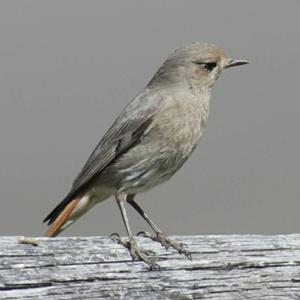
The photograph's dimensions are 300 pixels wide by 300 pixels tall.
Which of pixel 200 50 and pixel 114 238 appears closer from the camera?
pixel 114 238

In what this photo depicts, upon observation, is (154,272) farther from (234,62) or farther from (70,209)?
(234,62)

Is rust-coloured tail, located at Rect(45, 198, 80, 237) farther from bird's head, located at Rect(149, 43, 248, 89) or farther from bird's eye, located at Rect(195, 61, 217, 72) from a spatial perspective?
bird's eye, located at Rect(195, 61, 217, 72)

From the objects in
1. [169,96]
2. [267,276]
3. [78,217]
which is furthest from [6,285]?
[169,96]

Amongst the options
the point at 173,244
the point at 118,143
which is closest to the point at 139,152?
the point at 118,143

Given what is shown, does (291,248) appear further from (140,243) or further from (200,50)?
(200,50)

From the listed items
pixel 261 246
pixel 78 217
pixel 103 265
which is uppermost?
pixel 103 265

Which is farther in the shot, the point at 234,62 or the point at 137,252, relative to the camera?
the point at 234,62

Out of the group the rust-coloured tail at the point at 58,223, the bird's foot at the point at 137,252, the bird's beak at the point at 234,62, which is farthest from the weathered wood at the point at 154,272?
the bird's beak at the point at 234,62
